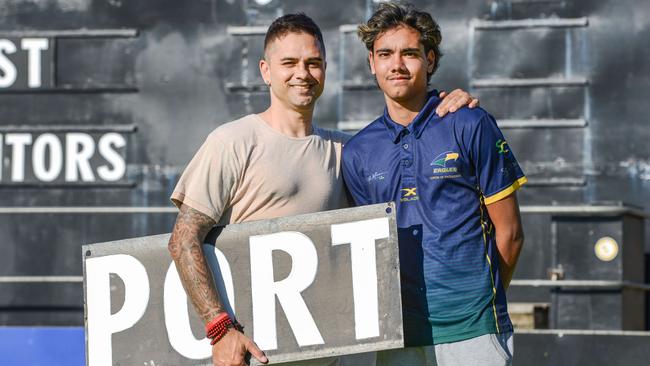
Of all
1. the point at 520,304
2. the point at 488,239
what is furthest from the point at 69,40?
the point at 488,239

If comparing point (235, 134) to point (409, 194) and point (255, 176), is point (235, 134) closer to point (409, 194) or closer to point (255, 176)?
point (255, 176)

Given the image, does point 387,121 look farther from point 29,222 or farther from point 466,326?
point 29,222

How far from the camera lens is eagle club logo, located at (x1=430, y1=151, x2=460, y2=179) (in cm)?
346

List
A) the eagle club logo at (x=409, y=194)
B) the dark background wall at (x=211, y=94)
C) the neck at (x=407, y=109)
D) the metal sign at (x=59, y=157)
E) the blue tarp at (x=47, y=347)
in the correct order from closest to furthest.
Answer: the eagle club logo at (x=409, y=194)
the neck at (x=407, y=109)
the blue tarp at (x=47, y=347)
the dark background wall at (x=211, y=94)
the metal sign at (x=59, y=157)

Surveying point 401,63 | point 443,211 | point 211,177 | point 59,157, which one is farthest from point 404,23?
point 59,157

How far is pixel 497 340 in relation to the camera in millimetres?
A: 3422

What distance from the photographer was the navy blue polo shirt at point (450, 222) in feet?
11.3

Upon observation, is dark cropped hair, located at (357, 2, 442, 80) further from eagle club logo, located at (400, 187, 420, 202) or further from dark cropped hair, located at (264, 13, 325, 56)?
eagle club logo, located at (400, 187, 420, 202)

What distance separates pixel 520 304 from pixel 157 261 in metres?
2.87

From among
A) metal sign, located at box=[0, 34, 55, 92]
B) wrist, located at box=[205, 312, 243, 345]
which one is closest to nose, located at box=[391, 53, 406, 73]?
wrist, located at box=[205, 312, 243, 345]

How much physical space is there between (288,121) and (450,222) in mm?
627

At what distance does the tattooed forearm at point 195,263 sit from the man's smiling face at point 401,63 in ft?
2.35

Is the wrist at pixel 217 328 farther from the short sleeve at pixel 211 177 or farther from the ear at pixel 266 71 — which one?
the ear at pixel 266 71

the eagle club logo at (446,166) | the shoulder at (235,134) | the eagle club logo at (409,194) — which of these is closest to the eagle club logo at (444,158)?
the eagle club logo at (446,166)
